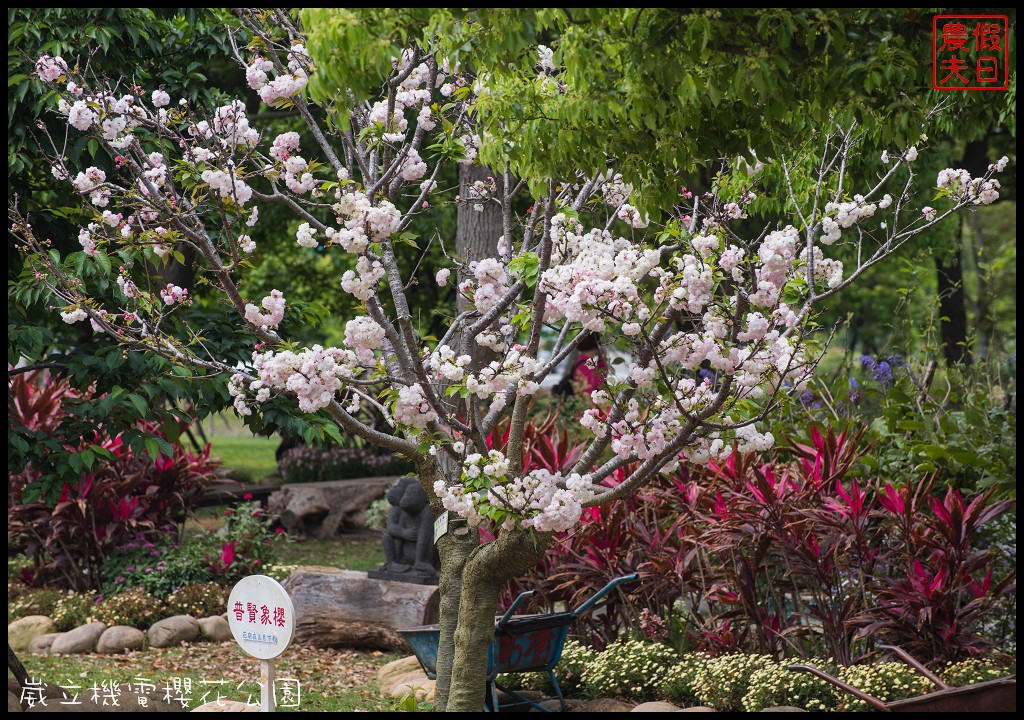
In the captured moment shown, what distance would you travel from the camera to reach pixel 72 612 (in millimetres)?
7770

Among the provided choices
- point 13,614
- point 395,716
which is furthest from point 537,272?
point 13,614

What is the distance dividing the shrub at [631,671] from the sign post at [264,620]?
179cm

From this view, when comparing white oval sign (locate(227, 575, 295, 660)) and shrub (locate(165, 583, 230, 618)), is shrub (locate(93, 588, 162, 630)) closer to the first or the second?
shrub (locate(165, 583, 230, 618))

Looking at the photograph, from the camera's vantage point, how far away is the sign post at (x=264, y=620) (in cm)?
450

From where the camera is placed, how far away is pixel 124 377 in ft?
19.6

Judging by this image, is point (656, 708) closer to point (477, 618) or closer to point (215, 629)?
point (477, 618)

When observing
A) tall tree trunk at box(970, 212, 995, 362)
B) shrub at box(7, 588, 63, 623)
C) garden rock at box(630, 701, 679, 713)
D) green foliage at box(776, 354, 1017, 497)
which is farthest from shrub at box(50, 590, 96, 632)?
tall tree trunk at box(970, 212, 995, 362)

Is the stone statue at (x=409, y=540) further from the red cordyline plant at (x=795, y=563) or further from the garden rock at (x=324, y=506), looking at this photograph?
the garden rock at (x=324, y=506)

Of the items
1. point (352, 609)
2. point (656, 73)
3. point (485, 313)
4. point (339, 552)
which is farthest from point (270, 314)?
point (339, 552)

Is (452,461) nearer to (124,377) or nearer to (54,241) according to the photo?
(124,377)

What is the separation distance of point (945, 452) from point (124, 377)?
5.05 metres

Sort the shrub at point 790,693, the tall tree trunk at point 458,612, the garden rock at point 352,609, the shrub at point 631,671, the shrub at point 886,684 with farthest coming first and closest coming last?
the garden rock at point 352,609 → the shrub at point 631,671 → the shrub at point 790,693 → the shrub at point 886,684 → the tall tree trunk at point 458,612

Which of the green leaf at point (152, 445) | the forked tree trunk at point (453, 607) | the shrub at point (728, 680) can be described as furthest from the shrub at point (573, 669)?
the green leaf at point (152, 445)

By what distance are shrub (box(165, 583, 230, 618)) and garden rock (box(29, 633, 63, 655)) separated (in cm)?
84
